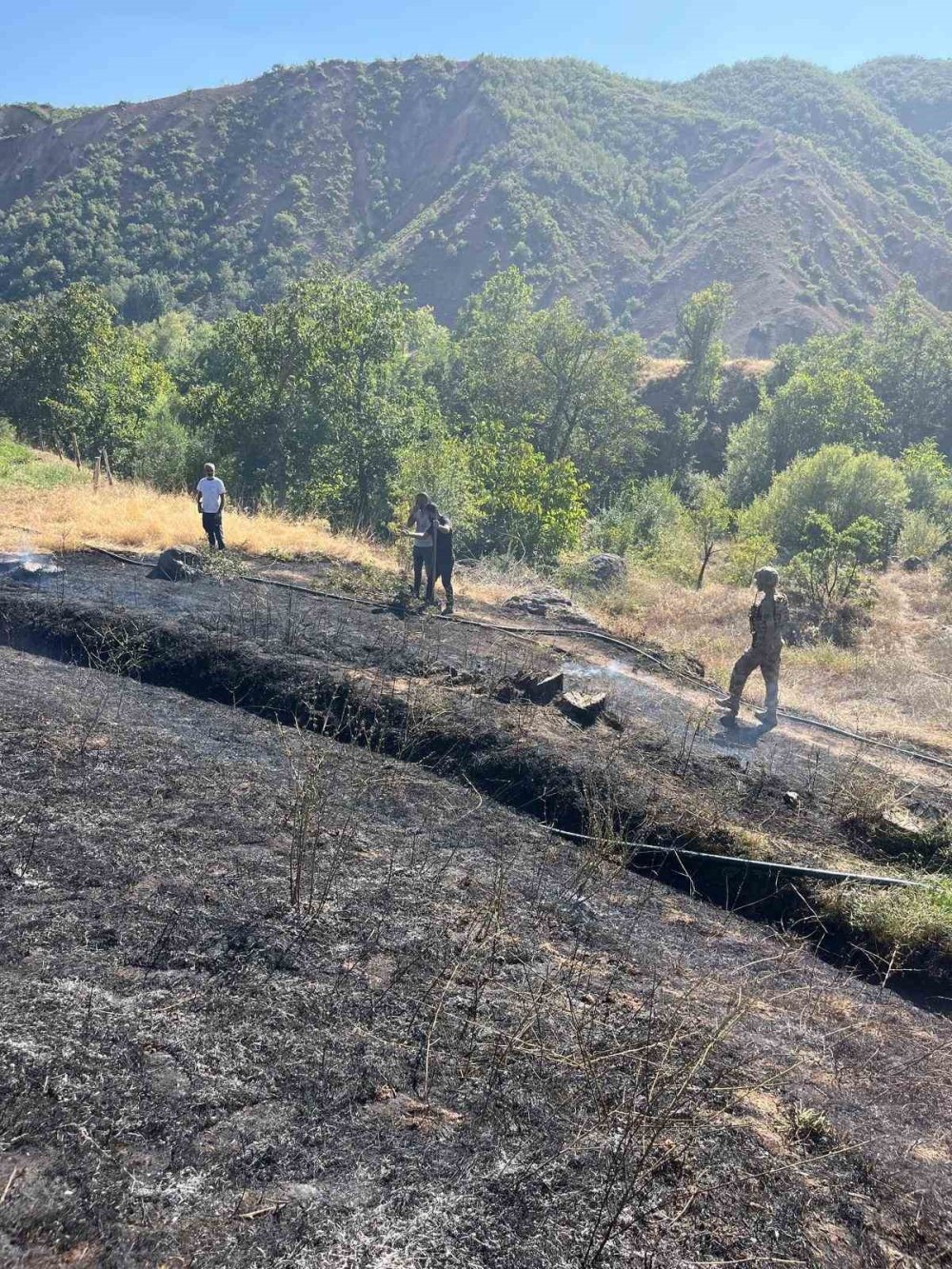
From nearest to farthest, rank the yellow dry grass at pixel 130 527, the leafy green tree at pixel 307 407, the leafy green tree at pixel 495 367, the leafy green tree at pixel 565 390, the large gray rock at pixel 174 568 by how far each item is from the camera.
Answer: the large gray rock at pixel 174 568 → the yellow dry grass at pixel 130 527 → the leafy green tree at pixel 307 407 → the leafy green tree at pixel 565 390 → the leafy green tree at pixel 495 367

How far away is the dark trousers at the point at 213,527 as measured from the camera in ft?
40.2

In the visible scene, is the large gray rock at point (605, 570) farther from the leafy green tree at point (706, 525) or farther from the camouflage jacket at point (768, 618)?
the camouflage jacket at point (768, 618)

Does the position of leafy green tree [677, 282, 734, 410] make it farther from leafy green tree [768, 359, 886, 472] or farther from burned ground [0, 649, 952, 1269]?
burned ground [0, 649, 952, 1269]

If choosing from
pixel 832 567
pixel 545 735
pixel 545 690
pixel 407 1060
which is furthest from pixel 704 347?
pixel 407 1060

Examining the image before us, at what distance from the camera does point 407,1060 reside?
3.50m

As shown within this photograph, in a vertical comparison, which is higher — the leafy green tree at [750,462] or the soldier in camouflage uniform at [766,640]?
the leafy green tree at [750,462]

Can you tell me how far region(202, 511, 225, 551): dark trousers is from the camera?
482 inches

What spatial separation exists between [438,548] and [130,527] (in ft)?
17.4

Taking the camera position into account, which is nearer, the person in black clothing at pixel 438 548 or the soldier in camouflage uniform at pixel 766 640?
the soldier in camouflage uniform at pixel 766 640

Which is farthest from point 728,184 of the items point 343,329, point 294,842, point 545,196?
point 294,842

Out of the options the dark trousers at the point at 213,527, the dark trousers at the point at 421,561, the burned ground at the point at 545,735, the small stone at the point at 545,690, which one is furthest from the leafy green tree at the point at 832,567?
the dark trousers at the point at 213,527

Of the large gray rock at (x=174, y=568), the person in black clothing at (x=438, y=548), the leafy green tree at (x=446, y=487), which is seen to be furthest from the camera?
the leafy green tree at (x=446, y=487)

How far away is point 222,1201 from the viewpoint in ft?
8.89

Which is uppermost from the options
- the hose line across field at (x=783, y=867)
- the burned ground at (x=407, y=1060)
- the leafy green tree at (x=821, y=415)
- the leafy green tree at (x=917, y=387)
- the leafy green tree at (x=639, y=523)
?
the leafy green tree at (x=917, y=387)
